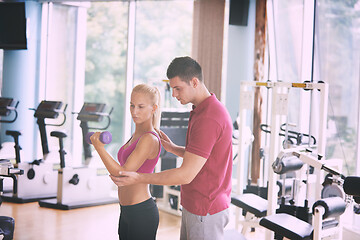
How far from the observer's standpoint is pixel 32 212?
5145 mm

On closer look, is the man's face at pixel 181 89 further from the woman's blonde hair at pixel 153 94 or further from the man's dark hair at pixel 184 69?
the woman's blonde hair at pixel 153 94

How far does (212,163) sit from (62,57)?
19.2 feet

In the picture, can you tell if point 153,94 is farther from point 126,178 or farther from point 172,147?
point 126,178

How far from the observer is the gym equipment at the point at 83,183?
214 inches

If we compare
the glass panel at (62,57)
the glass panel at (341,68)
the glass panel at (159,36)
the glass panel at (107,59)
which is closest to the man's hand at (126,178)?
the glass panel at (341,68)

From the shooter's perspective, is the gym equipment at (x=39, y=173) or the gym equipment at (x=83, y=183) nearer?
the gym equipment at (x=83, y=183)

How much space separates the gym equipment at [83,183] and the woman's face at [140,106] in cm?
328

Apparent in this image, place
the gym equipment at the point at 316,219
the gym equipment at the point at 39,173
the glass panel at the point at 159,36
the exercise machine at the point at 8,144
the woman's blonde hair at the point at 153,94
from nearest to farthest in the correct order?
the woman's blonde hair at the point at 153,94 → the gym equipment at the point at 316,219 → the gym equipment at the point at 39,173 → the exercise machine at the point at 8,144 → the glass panel at the point at 159,36

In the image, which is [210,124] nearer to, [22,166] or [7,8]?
[22,166]

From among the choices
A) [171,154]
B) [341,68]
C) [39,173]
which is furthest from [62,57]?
[341,68]

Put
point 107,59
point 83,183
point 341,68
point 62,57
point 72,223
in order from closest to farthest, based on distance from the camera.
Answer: point 72,223
point 341,68
point 83,183
point 62,57
point 107,59

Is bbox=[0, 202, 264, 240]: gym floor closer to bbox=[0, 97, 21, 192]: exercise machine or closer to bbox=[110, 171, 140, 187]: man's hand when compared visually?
bbox=[0, 97, 21, 192]: exercise machine

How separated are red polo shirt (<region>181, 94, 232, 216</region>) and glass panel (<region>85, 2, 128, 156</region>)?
516cm

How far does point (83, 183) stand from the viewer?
561 cm
